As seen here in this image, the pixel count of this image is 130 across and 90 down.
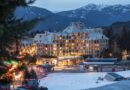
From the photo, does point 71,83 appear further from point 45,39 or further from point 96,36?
point 45,39

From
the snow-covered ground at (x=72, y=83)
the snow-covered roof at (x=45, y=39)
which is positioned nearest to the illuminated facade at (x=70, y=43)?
the snow-covered roof at (x=45, y=39)

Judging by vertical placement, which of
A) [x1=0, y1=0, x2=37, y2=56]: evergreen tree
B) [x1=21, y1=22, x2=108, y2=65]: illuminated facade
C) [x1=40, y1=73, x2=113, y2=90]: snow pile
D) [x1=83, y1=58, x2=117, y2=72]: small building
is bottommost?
[x1=40, y1=73, x2=113, y2=90]: snow pile

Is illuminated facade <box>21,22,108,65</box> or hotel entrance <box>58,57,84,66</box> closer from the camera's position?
hotel entrance <box>58,57,84,66</box>

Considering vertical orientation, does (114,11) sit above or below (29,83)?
above

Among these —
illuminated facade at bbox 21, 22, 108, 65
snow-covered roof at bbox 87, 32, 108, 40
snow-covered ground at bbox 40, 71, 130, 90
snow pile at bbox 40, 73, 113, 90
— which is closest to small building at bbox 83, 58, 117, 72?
snow-covered roof at bbox 87, 32, 108, 40

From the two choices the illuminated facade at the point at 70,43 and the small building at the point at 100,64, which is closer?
the small building at the point at 100,64

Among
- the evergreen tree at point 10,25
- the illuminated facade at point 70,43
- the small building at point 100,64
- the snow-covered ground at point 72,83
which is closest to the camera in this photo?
the evergreen tree at point 10,25

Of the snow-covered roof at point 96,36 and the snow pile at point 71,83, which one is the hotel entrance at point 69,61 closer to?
the snow-covered roof at point 96,36

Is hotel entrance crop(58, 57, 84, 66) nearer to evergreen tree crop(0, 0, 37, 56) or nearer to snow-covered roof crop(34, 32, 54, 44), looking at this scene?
snow-covered roof crop(34, 32, 54, 44)

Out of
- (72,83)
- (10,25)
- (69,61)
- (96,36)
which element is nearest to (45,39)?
(96,36)

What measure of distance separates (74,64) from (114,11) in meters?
140

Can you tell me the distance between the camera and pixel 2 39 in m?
2.83

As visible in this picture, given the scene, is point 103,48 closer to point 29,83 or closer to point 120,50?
point 120,50

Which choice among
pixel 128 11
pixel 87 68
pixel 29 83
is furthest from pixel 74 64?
pixel 128 11
